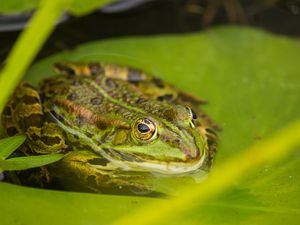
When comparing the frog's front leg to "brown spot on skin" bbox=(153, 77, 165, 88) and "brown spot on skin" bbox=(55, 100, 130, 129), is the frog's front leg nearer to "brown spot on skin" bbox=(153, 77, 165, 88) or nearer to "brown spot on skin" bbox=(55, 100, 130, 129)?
"brown spot on skin" bbox=(55, 100, 130, 129)

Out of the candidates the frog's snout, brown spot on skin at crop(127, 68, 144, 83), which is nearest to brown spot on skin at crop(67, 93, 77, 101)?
brown spot on skin at crop(127, 68, 144, 83)

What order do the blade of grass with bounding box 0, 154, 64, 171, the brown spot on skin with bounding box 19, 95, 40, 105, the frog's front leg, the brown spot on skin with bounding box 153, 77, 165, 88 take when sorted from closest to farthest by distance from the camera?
the blade of grass with bounding box 0, 154, 64, 171 < the frog's front leg < the brown spot on skin with bounding box 19, 95, 40, 105 < the brown spot on skin with bounding box 153, 77, 165, 88

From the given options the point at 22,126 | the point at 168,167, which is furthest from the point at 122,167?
the point at 22,126

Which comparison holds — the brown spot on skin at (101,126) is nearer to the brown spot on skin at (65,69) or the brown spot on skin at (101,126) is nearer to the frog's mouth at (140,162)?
the frog's mouth at (140,162)

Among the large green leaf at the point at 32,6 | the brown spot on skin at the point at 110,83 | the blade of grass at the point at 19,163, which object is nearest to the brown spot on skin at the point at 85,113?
the brown spot on skin at the point at 110,83

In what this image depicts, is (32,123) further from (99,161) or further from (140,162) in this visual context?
(140,162)
